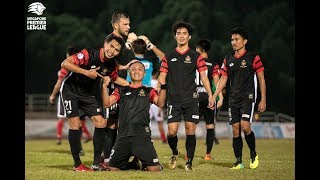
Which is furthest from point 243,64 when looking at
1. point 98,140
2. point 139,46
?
point 98,140

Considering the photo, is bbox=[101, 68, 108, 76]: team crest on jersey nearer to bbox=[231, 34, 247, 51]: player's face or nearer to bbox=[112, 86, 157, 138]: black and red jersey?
bbox=[112, 86, 157, 138]: black and red jersey

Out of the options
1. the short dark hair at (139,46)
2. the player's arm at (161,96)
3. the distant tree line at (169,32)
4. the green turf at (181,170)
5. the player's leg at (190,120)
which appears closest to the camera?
the green turf at (181,170)

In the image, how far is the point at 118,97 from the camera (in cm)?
1155

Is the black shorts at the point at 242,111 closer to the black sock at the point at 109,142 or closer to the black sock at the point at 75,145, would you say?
the black sock at the point at 109,142

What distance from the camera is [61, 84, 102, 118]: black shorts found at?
38.1ft

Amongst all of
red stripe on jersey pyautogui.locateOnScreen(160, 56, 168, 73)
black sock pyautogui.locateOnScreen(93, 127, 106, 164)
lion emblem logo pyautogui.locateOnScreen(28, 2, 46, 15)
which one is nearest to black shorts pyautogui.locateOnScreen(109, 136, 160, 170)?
black sock pyautogui.locateOnScreen(93, 127, 106, 164)

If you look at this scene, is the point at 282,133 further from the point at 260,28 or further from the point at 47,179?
the point at 47,179

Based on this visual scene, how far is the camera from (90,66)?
1151 centimetres

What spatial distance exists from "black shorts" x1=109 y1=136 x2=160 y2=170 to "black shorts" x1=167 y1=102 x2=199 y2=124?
0.79 meters

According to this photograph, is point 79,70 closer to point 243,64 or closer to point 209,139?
point 243,64

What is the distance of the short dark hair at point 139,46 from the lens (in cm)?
1393

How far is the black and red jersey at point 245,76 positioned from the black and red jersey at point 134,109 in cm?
158

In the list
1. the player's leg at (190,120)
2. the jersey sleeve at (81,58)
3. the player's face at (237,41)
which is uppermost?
the player's face at (237,41)

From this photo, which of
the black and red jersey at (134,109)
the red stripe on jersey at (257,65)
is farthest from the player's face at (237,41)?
the black and red jersey at (134,109)
